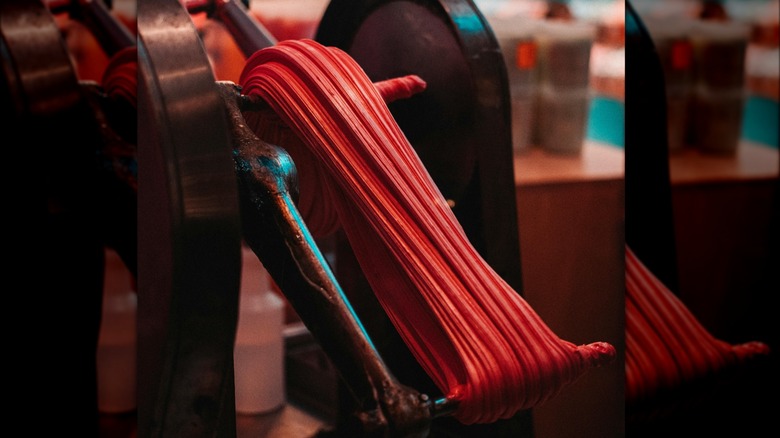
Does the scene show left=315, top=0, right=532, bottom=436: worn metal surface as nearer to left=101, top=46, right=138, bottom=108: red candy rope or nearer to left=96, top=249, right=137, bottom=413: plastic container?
left=101, top=46, right=138, bottom=108: red candy rope

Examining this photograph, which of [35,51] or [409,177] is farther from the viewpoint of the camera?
[35,51]

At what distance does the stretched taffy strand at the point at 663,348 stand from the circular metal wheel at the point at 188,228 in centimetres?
50

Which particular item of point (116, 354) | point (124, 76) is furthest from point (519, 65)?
point (116, 354)

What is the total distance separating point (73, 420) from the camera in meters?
1.21

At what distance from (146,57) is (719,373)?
→ 2.36 feet

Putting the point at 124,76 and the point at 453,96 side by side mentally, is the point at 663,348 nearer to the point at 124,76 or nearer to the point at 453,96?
the point at 453,96

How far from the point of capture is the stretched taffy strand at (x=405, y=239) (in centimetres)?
66

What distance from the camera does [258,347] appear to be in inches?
28.5

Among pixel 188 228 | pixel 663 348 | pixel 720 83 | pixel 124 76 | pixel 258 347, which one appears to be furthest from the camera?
pixel 720 83

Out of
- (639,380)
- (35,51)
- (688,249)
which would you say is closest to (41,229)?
(35,51)

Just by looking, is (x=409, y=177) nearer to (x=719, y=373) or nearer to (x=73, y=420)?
(x=719, y=373)

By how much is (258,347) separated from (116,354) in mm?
721

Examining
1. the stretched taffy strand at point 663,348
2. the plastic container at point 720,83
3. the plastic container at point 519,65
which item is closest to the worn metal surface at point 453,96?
the plastic container at point 519,65

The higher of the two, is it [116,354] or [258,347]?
[258,347]
